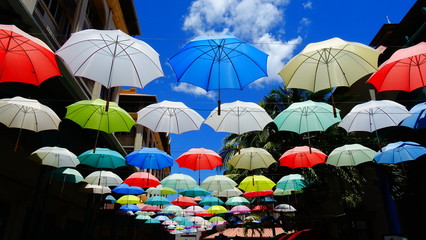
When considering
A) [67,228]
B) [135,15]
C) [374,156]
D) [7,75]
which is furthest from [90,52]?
[135,15]

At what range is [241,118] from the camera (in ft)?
33.0

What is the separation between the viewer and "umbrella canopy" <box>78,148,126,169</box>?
1050 cm

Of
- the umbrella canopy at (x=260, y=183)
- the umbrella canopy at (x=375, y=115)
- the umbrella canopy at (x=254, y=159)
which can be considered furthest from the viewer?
the umbrella canopy at (x=260, y=183)

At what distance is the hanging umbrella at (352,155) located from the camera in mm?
10578

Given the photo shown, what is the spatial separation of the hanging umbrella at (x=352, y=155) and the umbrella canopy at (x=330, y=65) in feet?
16.5

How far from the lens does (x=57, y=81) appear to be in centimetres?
914

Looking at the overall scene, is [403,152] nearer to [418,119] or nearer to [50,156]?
[418,119]

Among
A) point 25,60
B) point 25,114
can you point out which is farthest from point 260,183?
point 25,60

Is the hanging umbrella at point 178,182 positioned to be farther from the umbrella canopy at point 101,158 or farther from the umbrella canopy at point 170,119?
the umbrella canopy at point 170,119

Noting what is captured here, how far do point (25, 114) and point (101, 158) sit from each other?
12.4 feet

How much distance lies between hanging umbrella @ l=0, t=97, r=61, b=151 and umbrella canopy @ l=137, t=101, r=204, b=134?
9.36ft

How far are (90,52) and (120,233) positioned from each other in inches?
1087

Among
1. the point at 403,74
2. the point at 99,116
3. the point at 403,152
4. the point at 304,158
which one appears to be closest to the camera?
the point at 403,74

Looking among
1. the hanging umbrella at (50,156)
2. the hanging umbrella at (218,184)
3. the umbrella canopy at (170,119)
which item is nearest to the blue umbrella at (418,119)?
the umbrella canopy at (170,119)
